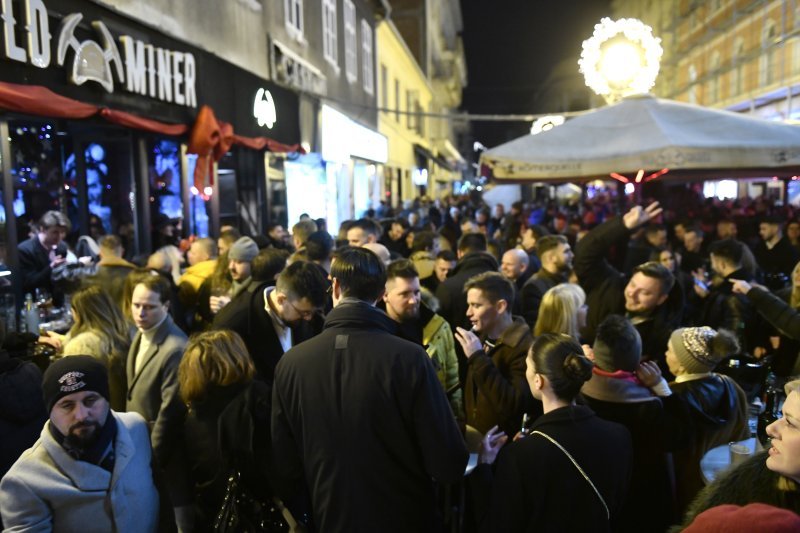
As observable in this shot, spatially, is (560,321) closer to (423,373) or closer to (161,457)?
(423,373)

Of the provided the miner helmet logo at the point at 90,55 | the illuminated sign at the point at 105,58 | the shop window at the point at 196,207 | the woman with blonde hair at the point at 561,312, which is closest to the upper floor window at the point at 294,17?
the shop window at the point at 196,207

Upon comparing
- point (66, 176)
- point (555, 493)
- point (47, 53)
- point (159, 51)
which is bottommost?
point (555, 493)

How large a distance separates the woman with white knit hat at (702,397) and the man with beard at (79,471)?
2.76 m

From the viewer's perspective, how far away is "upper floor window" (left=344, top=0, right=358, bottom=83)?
1969 centimetres

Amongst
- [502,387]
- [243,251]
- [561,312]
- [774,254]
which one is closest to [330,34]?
[774,254]

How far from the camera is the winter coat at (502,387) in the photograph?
11.2 feet

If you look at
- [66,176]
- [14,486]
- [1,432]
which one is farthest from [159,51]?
[14,486]

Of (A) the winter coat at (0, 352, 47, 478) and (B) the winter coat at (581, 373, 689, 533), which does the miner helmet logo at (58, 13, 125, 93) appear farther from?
(B) the winter coat at (581, 373, 689, 533)

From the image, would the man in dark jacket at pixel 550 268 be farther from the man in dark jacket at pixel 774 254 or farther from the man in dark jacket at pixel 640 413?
the man in dark jacket at pixel 774 254

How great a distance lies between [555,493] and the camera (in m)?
2.54

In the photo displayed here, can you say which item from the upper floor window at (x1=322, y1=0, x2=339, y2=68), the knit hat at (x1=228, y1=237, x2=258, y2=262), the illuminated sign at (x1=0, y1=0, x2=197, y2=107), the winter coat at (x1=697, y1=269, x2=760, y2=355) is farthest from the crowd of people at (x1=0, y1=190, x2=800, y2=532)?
the upper floor window at (x1=322, y1=0, x2=339, y2=68)

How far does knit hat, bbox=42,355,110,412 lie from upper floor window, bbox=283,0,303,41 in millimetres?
12221

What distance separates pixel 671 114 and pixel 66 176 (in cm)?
920

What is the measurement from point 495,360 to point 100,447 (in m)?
2.15
